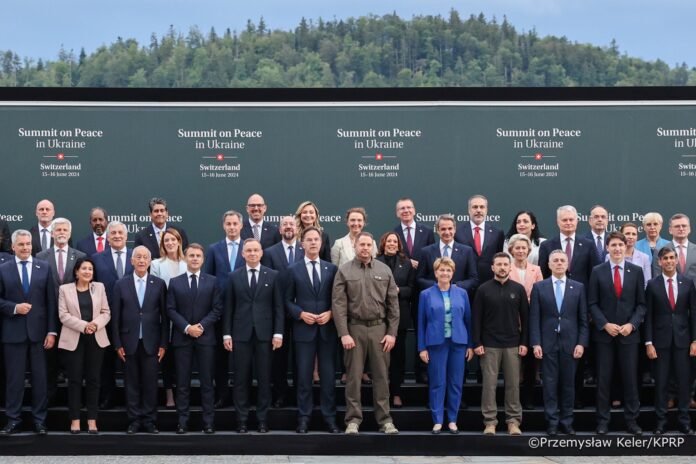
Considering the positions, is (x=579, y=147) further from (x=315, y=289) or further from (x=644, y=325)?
(x=315, y=289)

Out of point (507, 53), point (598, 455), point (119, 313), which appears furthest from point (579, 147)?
point (507, 53)

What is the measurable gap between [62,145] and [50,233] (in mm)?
1383

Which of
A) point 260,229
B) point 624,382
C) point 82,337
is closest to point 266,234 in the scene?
point 260,229

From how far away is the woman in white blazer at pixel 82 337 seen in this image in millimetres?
9516

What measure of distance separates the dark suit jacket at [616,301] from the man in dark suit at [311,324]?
2.50 metres

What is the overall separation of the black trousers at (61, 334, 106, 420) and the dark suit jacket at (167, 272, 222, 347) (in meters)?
0.74

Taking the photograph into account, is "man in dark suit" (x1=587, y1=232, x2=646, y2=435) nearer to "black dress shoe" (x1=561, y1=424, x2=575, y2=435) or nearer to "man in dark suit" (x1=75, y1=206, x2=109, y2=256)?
"black dress shoe" (x1=561, y1=424, x2=575, y2=435)

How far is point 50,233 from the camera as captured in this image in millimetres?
10672

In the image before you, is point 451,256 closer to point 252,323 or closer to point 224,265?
point 252,323

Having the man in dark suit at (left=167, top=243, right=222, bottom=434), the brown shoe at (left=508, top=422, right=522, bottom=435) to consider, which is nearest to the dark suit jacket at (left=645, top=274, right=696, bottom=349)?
the brown shoe at (left=508, top=422, right=522, bottom=435)

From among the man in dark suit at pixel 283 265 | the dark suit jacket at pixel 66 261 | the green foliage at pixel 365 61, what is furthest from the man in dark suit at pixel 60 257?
the green foliage at pixel 365 61

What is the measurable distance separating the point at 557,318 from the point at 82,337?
445cm

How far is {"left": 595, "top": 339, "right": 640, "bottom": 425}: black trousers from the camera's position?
9.70m

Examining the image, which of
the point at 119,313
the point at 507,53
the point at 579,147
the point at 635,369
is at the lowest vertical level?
the point at 635,369
